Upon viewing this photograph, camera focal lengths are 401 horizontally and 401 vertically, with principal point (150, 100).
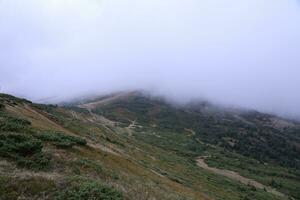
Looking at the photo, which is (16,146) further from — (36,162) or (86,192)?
(86,192)

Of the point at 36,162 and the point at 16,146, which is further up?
the point at 16,146

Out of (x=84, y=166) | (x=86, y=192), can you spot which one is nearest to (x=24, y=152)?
(x=84, y=166)

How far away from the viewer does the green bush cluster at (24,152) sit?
24000mm

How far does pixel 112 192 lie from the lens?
21141 millimetres

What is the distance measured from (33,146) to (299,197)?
18715 cm

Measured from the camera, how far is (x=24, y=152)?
2562 cm

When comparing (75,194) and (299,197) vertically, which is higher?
(75,194)

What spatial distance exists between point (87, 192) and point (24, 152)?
7615mm

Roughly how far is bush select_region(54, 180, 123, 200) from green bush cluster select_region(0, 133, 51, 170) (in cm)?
405

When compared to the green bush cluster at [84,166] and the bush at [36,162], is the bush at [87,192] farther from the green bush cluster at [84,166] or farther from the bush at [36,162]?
the green bush cluster at [84,166]

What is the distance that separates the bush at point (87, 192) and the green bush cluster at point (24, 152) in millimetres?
4054

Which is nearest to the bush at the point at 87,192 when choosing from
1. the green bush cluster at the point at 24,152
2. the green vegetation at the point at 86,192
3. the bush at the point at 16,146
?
the green vegetation at the point at 86,192

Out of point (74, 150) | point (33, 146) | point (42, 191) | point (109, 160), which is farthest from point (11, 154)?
point (109, 160)

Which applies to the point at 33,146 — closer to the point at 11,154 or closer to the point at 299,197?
the point at 11,154
